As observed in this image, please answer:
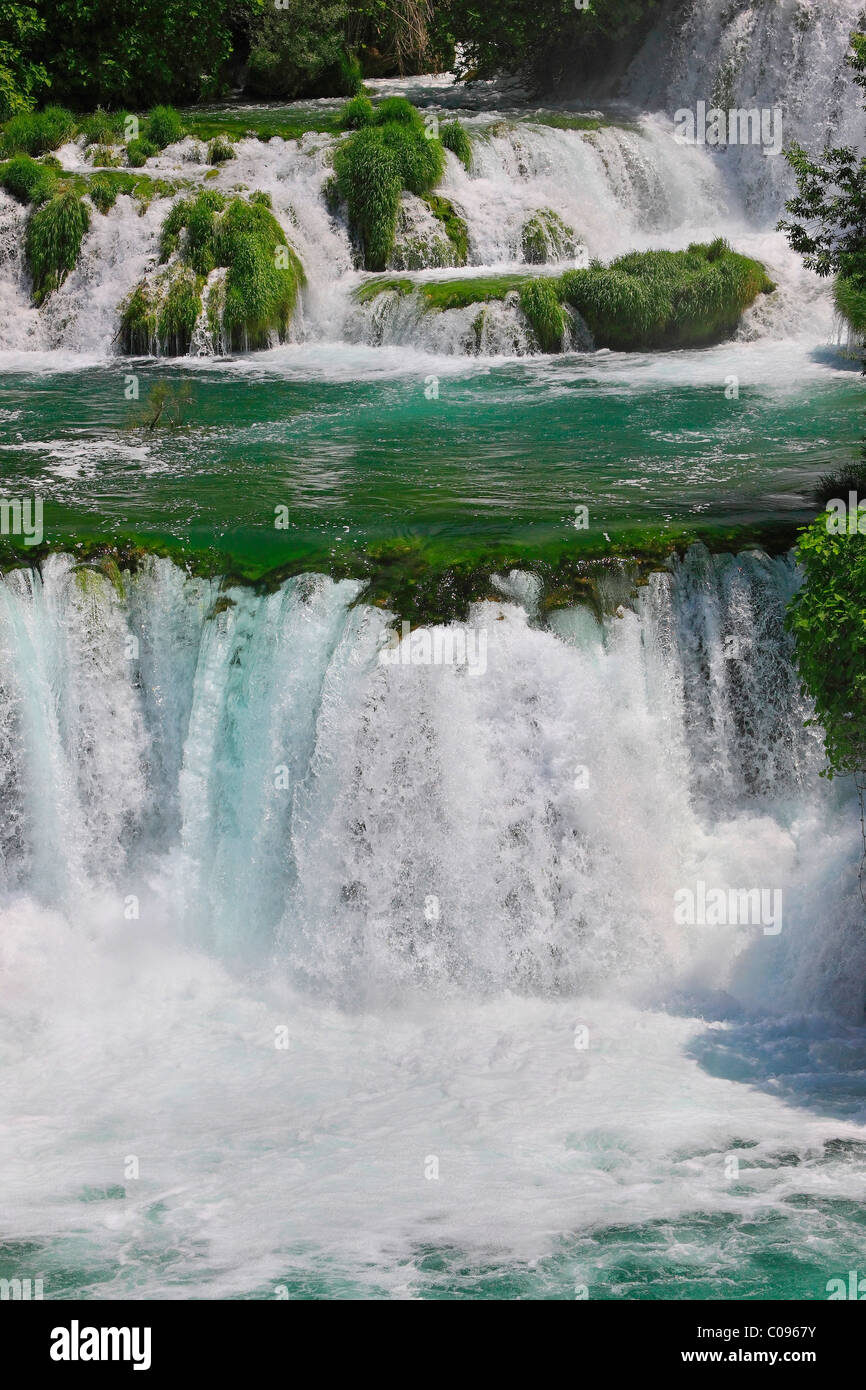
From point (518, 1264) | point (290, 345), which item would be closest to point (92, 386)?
point (290, 345)

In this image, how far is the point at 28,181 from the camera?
2092 centimetres

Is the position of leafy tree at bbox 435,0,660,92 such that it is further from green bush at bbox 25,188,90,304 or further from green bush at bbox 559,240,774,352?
green bush at bbox 25,188,90,304

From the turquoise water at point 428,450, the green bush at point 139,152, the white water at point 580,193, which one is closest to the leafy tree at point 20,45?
the green bush at point 139,152

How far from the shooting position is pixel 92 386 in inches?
710

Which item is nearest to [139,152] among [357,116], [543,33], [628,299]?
[357,116]

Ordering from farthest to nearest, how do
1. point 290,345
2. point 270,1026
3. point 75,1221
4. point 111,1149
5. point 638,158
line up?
point 638,158, point 290,345, point 270,1026, point 111,1149, point 75,1221

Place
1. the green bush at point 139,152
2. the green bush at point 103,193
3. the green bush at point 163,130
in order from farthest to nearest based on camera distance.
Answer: the green bush at point 163,130
the green bush at point 139,152
the green bush at point 103,193

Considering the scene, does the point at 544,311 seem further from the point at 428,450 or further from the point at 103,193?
the point at 103,193

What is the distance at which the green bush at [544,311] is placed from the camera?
1897 centimetres

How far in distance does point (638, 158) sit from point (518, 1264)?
1993 centimetres

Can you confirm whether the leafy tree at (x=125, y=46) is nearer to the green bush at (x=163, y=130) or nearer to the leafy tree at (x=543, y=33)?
the leafy tree at (x=543, y=33)

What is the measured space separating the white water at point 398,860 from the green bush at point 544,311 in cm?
816

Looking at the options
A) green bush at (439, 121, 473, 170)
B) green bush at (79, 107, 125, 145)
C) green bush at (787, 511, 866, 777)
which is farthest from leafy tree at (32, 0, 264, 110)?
green bush at (787, 511, 866, 777)

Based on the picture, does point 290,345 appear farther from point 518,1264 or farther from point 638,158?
point 518,1264
